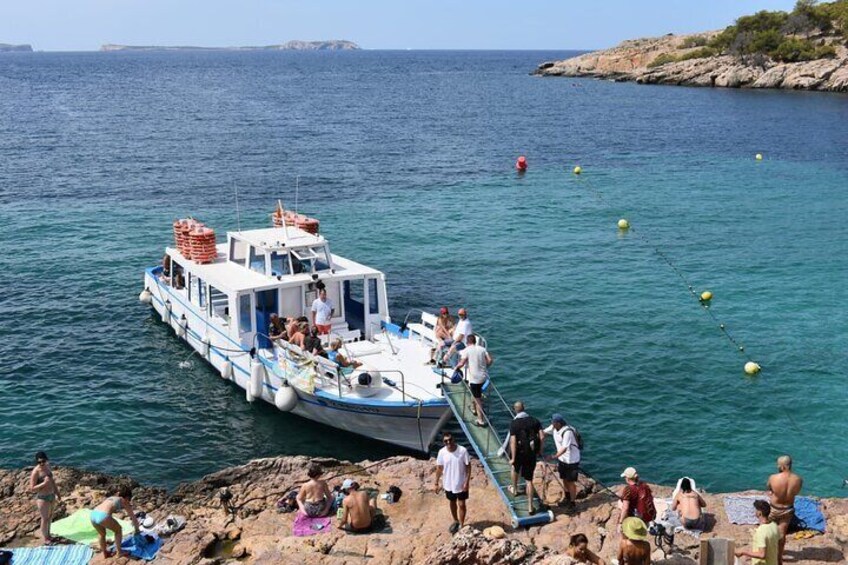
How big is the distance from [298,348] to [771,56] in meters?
116

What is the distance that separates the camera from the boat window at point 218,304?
2464cm

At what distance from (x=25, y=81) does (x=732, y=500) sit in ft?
535

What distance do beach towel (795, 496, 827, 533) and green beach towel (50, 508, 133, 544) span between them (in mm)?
11286

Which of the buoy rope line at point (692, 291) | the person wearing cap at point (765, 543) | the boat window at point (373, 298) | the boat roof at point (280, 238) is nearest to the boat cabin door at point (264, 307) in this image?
the boat roof at point (280, 238)

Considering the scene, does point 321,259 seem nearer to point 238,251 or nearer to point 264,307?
point 264,307

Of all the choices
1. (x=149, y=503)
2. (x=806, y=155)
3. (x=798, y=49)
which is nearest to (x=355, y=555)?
(x=149, y=503)

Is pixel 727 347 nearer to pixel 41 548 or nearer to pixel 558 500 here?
pixel 558 500

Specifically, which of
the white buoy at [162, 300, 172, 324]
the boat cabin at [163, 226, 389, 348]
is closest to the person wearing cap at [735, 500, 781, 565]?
the boat cabin at [163, 226, 389, 348]

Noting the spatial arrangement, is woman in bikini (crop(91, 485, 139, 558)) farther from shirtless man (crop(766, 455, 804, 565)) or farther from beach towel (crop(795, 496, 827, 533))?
beach towel (crop(795, 496, 827, 533))

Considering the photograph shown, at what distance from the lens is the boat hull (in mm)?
19547

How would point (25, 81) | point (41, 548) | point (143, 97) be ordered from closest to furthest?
1. point (41, 548)
2. point (143, 97)
3. point (25, 81)

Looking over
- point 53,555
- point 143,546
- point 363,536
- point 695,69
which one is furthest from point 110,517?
point 695,69

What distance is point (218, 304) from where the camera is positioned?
25047mm

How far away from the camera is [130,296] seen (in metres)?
31.6
